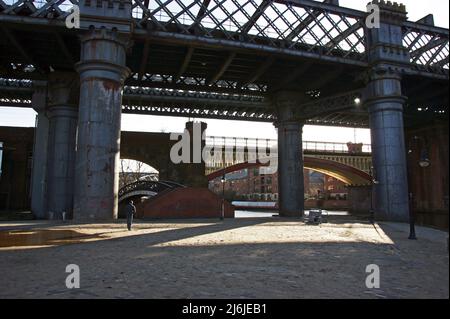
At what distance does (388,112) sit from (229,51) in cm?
1152

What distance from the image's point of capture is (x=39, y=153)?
2914 cm

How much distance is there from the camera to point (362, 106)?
86.4 feet

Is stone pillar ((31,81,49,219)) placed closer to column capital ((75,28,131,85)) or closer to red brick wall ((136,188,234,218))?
red brick wall ((136,188,234,218))

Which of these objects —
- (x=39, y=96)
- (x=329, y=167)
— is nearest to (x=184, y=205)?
(x=39, y=96)

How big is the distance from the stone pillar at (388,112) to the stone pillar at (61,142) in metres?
21.5

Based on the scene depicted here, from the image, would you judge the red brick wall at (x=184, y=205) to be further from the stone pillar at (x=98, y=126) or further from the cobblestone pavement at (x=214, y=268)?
the cobblestone pavement at (x=214, y=268)

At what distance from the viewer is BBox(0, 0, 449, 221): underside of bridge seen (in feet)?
61.3

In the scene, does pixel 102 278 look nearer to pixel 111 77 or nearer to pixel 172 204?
pixel 111 77

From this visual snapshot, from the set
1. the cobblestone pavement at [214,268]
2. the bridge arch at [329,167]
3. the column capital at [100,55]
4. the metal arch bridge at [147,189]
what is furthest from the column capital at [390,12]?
the bridge arch at [329,167]

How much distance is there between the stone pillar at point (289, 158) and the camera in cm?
3053

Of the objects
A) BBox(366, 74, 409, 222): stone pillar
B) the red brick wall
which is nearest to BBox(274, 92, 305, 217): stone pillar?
the red brick wall

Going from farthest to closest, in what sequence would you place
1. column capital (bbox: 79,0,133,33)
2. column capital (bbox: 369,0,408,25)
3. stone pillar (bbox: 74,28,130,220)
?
column capital (bbox: 369,0,408,25) → column capital (bbox: 79,0,133,33) → stone pillar (bbox: 74,28,130,220)

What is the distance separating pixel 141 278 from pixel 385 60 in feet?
78.5

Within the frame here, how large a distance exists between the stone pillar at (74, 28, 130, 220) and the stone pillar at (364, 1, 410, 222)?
17.0 metres
